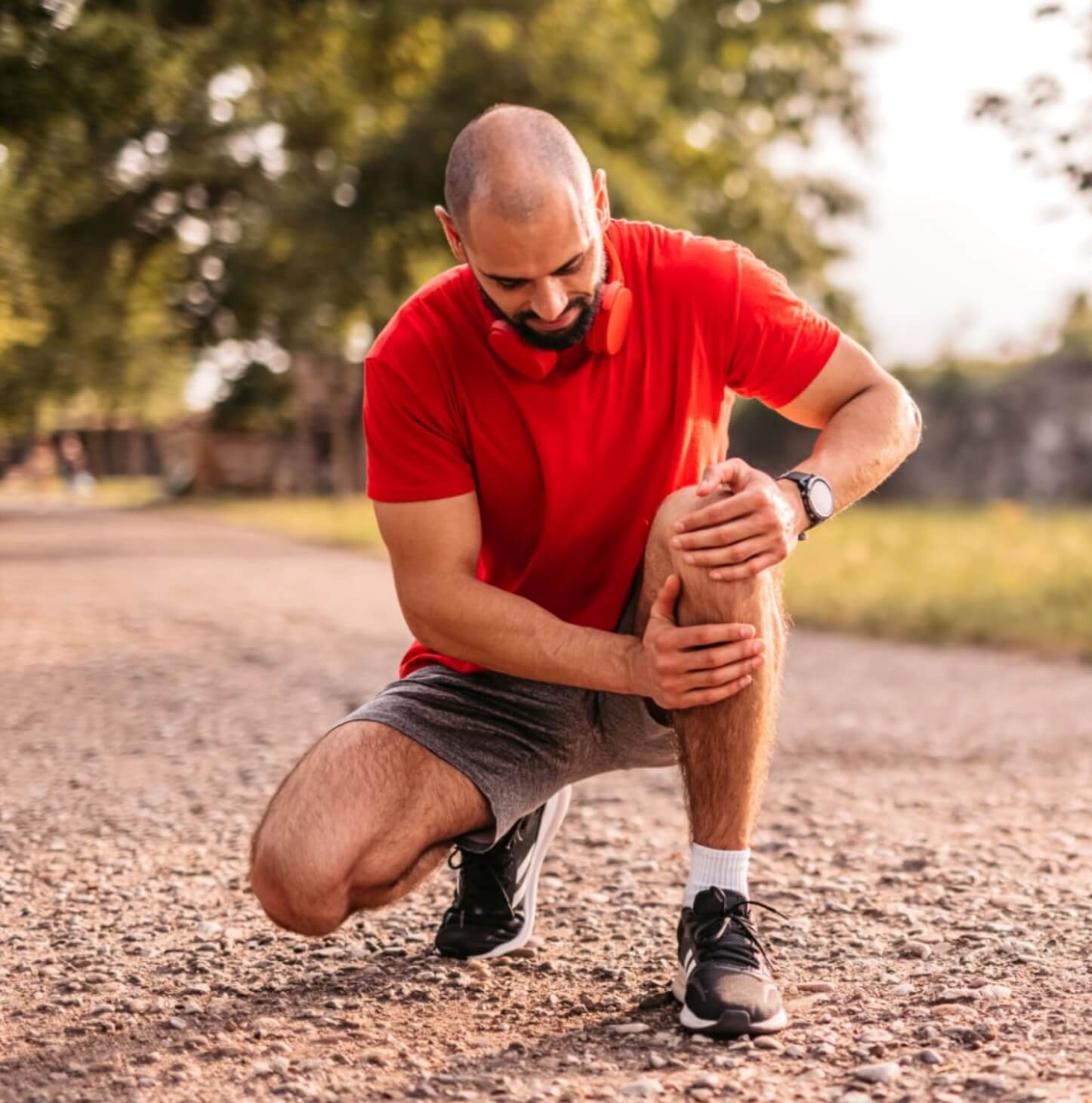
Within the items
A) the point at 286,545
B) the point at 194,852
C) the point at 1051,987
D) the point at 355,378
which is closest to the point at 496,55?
the point at 286,545

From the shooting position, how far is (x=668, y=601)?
9.71ft

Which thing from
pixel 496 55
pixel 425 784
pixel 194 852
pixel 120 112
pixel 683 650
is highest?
pixel 496 55

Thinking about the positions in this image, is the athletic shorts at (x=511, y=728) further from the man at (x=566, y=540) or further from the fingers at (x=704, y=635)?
the fingers at (x=704, y=635)

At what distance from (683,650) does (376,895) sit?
83 cm

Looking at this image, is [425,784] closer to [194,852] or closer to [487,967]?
[487,967]

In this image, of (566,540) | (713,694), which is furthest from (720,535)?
(566,540)

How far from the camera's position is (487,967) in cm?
333

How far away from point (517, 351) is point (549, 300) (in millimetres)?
141

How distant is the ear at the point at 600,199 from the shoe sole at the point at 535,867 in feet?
4.41

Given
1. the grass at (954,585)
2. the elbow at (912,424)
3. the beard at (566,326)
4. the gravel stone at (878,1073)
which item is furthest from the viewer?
the grass at (954,585)

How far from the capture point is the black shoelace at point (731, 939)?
2.91 m

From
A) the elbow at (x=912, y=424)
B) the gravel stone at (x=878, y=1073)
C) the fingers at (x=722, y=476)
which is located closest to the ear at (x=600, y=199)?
the fingers at (x=722, y=476)

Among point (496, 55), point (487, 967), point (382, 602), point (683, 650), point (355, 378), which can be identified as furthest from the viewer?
point (355, 378)

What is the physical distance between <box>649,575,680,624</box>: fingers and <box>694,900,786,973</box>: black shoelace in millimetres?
610
